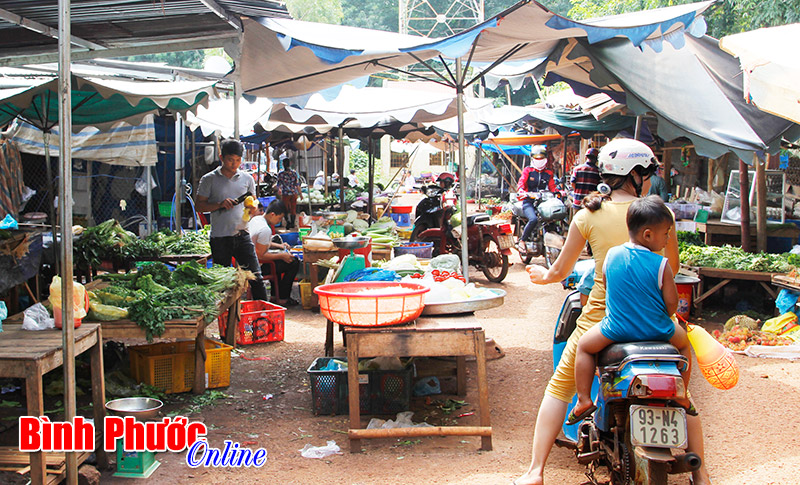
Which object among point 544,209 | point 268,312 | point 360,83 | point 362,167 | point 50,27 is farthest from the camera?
point 362,167

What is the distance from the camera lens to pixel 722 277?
830 centimetres

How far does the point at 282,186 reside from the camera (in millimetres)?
15602

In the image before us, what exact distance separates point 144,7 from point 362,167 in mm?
36205

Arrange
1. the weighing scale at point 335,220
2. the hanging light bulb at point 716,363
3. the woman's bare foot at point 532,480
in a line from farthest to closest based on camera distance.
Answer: the weighing scale at point 335,220, the woman's bare foot at point 532,480, the hanging light bulb at point 716,363

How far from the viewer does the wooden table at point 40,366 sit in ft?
11.2

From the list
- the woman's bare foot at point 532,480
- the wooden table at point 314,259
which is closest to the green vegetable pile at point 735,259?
the wooden table at point 314,259

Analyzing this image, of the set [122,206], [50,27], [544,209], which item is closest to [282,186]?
[122,206]

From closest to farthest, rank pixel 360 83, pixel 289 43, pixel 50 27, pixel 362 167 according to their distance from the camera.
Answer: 1. pixel 289 43
2. pixel 50 27
3. pixel 360 83
4. pixel 362 167

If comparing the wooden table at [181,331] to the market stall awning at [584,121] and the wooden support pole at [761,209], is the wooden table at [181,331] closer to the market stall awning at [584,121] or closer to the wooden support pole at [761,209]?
the wooden support pole at [761,209]

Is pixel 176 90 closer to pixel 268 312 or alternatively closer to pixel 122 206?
pixel 268 312

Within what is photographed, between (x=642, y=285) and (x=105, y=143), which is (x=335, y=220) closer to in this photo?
(x=105, y=143)

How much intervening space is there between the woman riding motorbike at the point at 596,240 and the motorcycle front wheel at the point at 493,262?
7.36 metres

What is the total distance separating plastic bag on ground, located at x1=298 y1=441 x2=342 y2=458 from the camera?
4.50m

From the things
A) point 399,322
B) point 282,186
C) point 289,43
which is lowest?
point 399,322
